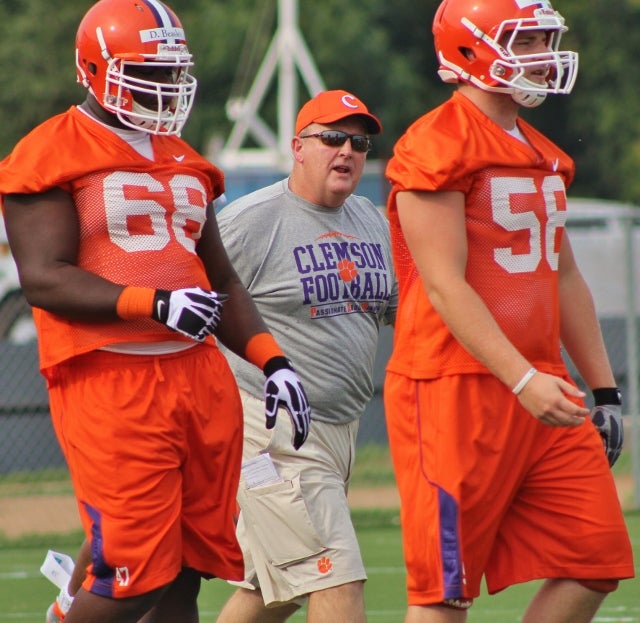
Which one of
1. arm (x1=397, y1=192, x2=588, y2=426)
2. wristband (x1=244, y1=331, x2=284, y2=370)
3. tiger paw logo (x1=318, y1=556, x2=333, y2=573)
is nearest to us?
arm (x1=397, y1=192, x2=588, y2=426)

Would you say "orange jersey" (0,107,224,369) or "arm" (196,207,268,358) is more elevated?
"orange jersey" (0,107,224,369)

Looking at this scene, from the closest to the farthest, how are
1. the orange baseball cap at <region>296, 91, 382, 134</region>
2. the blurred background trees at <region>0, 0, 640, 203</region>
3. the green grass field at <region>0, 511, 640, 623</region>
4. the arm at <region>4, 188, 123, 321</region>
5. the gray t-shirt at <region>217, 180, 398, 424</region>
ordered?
1. the arm at <region>4, 188, 123, 321</region>
2. the gray t-shirt at <region>217, 180, 398, 424</region>
3. the orange baseball cap at <region>296, 91, 382, 134</region>
4. the green grass field at <region>0, 511, 640, 623</region>
5. the blurred background trees at <region>0, 0, 640, 203</region>

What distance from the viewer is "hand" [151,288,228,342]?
4.12m

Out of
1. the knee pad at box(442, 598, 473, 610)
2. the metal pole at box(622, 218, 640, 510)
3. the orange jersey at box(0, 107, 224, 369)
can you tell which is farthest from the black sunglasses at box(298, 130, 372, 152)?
the metal pole at box(622, 218, 640, 510)

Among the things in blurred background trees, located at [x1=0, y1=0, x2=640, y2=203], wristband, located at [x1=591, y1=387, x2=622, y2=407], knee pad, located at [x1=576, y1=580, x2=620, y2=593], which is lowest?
blurred background trees, located at [x1=0, y1=0, x2=640, y2=203]

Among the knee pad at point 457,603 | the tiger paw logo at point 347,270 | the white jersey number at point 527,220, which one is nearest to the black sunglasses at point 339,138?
the tiger paw logo at point 347,270

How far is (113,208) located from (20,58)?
31.7 m

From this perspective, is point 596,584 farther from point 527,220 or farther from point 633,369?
point 633,369

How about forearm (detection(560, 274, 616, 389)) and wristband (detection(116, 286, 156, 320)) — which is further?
forearm (detection(560, 274, 616, 389))

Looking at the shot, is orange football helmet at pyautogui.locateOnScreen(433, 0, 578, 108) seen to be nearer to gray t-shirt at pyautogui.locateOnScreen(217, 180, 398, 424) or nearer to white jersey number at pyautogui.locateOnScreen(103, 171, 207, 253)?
white jersey number at pyautogui.locateOnScreen(103, 171, 207, 253)

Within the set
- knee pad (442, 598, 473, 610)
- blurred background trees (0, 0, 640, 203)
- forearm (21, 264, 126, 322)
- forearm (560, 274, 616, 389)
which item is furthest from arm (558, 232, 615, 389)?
blurred background trees (0, 0, 640, 203)

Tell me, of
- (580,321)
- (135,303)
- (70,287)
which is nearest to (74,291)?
(70,287)

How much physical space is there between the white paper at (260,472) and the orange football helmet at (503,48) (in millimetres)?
1592

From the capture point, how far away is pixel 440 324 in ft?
13.8
